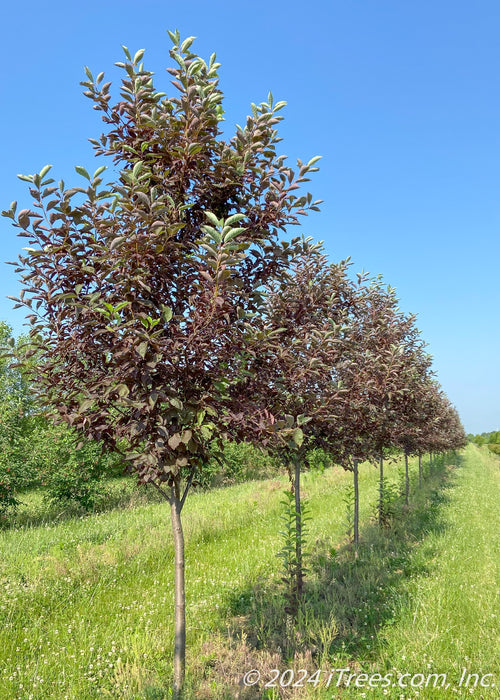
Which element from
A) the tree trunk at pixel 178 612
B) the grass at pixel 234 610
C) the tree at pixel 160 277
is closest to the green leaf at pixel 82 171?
the tree at pixel 160 277

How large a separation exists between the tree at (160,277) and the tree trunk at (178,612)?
2cm

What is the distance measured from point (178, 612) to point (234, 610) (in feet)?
8.87

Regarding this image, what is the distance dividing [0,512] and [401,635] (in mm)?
13349

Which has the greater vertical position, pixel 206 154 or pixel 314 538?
pixel 206 154

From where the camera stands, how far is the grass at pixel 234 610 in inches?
171

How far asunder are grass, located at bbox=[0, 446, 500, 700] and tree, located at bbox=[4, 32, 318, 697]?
133cm

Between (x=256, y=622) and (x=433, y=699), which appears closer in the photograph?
(x=433, y=699)

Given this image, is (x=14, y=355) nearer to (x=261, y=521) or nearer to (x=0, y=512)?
(x=261, y=521)

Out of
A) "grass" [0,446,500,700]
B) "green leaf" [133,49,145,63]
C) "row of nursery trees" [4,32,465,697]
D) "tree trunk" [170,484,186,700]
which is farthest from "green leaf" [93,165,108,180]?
"grass" [0,446,500,700]

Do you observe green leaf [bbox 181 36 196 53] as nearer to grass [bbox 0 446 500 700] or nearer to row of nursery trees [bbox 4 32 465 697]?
row of nursery trees [bbox 4 32 465 697]

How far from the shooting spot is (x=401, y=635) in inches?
196

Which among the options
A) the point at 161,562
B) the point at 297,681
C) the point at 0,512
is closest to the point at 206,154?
the point at 297,681

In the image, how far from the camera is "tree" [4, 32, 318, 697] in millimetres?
3133

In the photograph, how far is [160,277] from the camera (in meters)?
3.63
